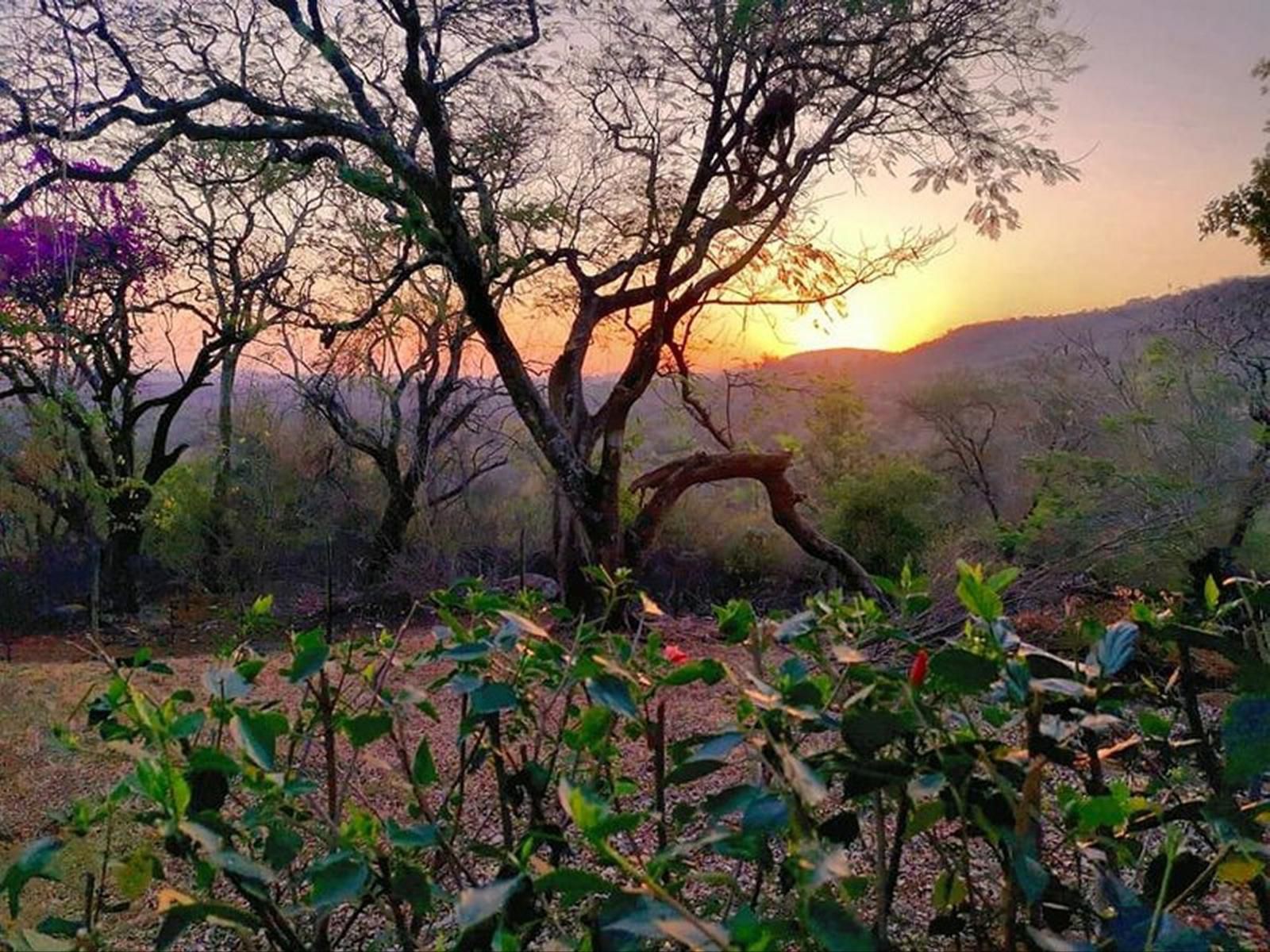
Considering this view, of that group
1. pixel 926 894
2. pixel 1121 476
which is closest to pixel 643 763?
pixel 926 894

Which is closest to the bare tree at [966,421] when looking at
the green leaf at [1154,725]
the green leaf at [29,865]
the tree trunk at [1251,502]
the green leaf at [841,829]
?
the tree trunk at [1251,502]

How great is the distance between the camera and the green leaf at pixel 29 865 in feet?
1.59

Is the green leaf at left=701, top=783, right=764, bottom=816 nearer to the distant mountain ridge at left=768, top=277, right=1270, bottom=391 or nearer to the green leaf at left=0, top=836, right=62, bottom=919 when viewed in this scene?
the green leaf at left=0, top=836, right=62, bottom=919

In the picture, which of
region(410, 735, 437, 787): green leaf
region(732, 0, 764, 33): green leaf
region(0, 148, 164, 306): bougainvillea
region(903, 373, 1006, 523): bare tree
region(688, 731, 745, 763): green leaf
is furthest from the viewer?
region(903, 373, 1006, 523): bare tree

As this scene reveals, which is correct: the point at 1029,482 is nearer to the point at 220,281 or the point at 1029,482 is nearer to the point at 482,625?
the point at 220,281

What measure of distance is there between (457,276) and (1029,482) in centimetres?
609

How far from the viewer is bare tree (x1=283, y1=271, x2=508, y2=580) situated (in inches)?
298

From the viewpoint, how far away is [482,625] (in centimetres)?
71

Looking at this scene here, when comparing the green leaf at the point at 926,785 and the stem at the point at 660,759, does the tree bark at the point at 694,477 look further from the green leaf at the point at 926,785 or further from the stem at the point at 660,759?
the green leaf at the point at 926,785

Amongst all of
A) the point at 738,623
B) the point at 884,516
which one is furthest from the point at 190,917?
the point at 884,516

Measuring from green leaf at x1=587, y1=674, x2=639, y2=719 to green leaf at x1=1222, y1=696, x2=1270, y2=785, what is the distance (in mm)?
290

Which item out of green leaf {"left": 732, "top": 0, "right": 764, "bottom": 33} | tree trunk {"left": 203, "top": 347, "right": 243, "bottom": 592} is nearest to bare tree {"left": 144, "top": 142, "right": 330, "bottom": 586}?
tree trunk {"left": 203, "top": 347, "right": 243, "bottom": 592}

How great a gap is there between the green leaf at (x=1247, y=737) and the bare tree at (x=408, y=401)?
722 cm

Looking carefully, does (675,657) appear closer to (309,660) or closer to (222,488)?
(309,660)
